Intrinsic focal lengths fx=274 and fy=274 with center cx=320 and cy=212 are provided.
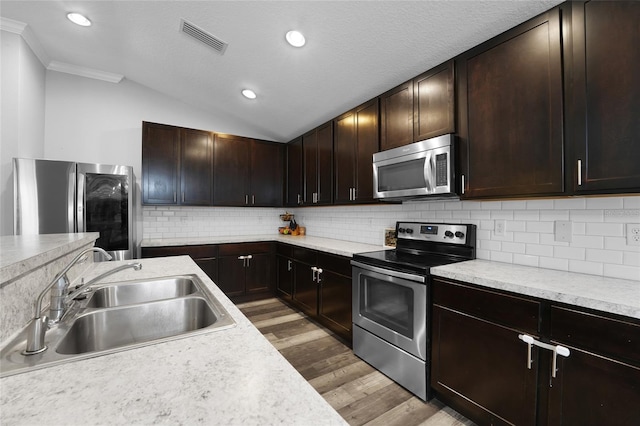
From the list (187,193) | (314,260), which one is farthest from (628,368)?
(187,193)

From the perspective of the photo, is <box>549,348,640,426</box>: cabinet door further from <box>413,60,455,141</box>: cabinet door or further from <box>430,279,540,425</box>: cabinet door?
<box>413,60,455,141</box>: cabinet door

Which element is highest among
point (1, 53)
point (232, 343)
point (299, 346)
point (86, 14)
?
point (86, 14)

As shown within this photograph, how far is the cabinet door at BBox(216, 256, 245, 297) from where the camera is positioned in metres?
3.55

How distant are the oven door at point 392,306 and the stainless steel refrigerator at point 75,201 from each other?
2.53 meters

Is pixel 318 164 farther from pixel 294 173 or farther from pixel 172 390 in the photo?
pixel 172 390

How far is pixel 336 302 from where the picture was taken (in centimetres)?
265

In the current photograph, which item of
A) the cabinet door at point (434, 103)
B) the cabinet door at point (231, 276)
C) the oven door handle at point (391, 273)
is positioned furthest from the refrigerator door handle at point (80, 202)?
the cabinet door at point (434, 103)

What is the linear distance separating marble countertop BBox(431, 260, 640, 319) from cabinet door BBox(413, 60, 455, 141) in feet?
3.18

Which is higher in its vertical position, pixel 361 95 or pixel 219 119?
pixel 219 119

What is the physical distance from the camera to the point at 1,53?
8.00 ft

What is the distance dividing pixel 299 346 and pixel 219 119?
3393 mm

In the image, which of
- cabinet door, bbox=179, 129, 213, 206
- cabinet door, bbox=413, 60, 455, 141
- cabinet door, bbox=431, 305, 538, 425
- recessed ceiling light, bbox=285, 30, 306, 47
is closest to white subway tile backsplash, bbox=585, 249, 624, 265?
cabinet door, bbox=431, 305, 538, 425

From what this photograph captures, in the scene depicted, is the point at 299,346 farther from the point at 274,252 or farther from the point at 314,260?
the point at 274,252

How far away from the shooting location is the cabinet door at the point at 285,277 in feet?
11.5
